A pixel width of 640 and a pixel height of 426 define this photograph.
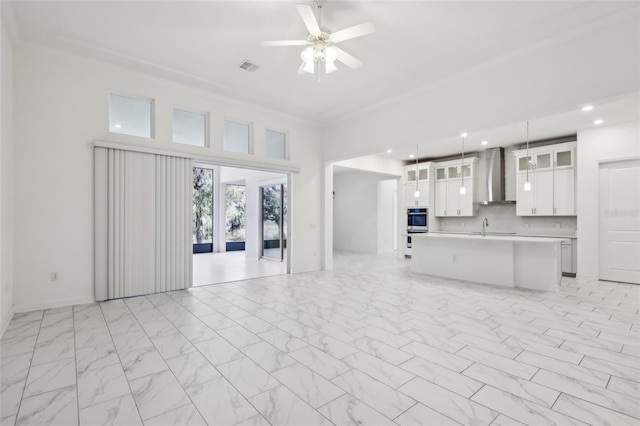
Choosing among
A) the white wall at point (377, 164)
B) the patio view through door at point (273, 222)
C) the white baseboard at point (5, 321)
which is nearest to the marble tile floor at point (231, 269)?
the patio view through door at point (273, 222)

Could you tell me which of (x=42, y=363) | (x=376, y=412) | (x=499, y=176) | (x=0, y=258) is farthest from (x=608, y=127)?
(x=0, y=258)

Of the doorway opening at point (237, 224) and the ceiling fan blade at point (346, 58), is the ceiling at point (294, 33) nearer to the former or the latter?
the ceiling fan blade at point (346, 58)

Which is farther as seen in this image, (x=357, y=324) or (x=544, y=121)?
(x=544, y=121)

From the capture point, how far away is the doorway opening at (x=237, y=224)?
727 cm

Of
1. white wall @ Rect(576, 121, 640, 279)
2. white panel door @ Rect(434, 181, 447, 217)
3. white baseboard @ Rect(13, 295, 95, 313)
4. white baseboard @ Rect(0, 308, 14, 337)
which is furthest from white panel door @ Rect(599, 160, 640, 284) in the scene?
white baseboard @ Rect(0, 308, 14, 337)

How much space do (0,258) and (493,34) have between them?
20.1 ft

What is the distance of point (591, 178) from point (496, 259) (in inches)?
111

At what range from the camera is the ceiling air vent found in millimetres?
4348

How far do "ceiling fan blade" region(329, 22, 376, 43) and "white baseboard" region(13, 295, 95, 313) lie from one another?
4.77 meters

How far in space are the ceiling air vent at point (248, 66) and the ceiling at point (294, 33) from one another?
0.24 feet

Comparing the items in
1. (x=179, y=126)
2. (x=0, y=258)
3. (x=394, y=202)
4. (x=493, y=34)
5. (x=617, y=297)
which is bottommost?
(x=617, y=297)

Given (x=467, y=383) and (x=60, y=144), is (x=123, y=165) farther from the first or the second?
(x=467, y=383)

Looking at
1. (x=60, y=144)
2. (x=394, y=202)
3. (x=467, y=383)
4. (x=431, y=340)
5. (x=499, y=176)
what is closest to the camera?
(x=467, y=383)

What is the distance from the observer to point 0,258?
317 centimetres
